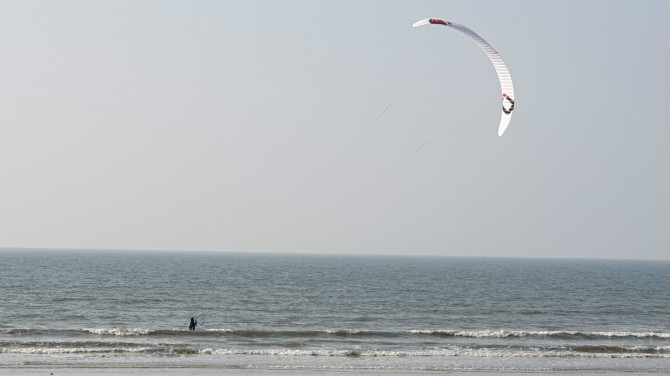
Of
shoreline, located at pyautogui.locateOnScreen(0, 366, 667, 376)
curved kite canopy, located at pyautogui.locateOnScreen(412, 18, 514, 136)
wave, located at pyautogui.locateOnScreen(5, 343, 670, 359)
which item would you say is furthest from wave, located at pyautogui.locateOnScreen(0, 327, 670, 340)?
curved kite canopy, located at pyautogui.locateOnScreen(412, 18, 514, 136)

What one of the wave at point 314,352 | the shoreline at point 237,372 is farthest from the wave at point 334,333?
the shoreline at point 237,372

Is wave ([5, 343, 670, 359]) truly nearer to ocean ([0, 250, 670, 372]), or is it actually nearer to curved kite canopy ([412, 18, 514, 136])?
ocean ([0, 250, 670, 372])

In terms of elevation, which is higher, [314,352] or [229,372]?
[314,352]

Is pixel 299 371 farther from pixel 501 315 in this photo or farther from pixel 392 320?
pixel 501 315

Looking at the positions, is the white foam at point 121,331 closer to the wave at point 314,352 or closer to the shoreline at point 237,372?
the wave at point 314,352

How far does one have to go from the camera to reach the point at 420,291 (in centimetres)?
7500

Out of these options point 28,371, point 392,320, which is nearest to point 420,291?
point 392,320

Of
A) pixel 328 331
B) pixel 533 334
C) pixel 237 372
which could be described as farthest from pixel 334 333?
pixel 237 372

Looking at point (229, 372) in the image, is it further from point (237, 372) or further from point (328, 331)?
point (328, 331)

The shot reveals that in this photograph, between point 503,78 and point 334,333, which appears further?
point 334,333

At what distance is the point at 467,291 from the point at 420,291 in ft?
18.2

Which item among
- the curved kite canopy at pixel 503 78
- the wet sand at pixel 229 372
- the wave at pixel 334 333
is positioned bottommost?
the wet sand at pixel 229 372

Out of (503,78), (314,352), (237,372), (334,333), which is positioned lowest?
(237,372)

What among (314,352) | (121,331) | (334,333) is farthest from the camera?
(334,333)
